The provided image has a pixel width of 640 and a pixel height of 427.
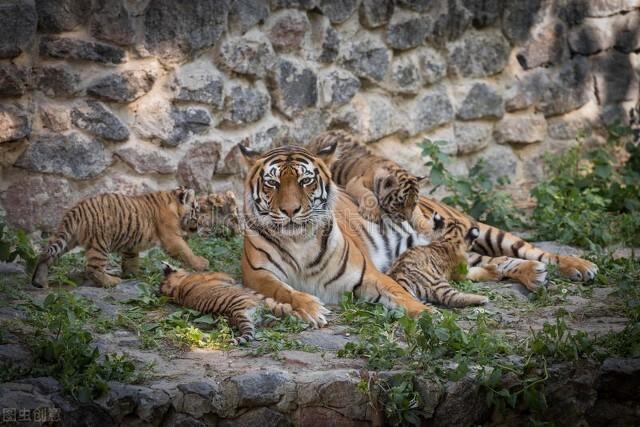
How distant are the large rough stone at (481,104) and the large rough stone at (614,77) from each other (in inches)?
48.6

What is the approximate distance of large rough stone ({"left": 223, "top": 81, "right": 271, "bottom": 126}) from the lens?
6898 mm

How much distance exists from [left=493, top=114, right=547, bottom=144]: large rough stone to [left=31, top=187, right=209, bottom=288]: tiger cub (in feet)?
11.0

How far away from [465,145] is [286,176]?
305cm

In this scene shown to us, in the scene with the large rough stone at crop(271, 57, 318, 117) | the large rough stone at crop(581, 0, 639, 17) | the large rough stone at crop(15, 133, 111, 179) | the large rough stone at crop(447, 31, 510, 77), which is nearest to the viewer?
the large rough stone at crop(15, 133, 111, 179)

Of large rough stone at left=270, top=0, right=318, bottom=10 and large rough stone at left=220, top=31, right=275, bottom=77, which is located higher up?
large rough stone at left=270, top=0, right=318, bottom=10

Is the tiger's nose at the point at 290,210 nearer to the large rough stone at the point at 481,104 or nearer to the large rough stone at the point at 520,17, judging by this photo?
the large rough stone at the point at 481,104

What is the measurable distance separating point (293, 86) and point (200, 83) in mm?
802

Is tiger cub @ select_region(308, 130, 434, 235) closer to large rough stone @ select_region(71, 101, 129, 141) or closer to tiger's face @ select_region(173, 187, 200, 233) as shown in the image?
tiger's face @ select_region(173, 187, 200, 233)

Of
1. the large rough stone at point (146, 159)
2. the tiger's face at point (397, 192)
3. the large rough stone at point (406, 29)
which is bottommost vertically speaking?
the tiger's face at point (397, 192)

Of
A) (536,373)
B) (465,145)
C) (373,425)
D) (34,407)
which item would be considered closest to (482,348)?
(536,373)

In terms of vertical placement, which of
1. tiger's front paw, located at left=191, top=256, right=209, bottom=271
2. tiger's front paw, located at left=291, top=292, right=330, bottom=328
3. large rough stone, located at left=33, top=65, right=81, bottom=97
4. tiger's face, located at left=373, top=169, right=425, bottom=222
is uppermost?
large rough stone, located at left=33, top=65, right=81, bottom=97

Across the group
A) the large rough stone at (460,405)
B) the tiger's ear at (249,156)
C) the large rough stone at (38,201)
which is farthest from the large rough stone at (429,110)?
the large rough stone at (460,405)

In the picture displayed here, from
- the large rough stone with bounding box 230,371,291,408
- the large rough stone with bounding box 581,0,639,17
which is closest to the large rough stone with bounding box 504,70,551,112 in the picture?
the large rough stone with bounding box 581,0,639,17

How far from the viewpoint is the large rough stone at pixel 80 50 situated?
6070mm
